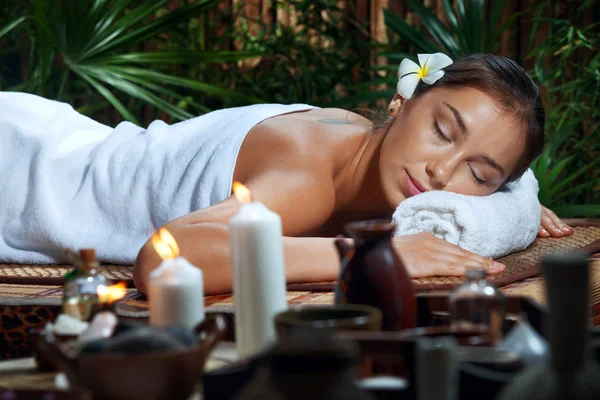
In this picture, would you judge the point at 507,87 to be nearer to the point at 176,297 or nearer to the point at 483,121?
the point at 483,121

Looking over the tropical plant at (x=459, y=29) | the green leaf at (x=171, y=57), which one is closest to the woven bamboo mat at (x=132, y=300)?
the green leaf at (x=171, y=57)

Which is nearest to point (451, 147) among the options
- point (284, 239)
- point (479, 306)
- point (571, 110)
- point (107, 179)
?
point (284, 239)

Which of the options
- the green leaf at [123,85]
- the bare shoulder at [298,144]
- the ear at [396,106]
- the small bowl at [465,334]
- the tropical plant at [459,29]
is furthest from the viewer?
the tropical plant at [459,29]

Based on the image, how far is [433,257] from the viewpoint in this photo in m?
1.81

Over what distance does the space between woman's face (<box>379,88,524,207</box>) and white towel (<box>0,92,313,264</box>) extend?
1.40ft

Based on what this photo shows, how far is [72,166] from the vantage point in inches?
91.6

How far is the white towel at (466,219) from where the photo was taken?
1908mm

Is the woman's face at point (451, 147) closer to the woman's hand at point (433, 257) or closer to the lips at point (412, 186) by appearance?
the lips at point (412, 186)

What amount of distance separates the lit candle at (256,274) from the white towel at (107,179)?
1064 millimetres

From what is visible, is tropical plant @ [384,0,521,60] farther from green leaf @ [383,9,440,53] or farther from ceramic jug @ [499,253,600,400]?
ceramic jug @ [499,253,600,400]

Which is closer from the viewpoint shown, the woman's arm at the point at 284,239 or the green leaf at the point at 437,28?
the woman's arm at the point at 284,239

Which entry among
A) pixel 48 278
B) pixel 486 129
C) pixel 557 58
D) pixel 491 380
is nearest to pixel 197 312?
pixel 491 380

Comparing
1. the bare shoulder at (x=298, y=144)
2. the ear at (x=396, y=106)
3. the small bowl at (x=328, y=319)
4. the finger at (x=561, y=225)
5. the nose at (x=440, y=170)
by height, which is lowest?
the finger at (x=561, y=225)

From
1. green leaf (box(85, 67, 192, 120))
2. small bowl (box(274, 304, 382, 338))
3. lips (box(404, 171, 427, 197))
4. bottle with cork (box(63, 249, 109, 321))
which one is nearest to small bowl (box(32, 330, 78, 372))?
bottle with cork (box(63, 249, 109, 321))
